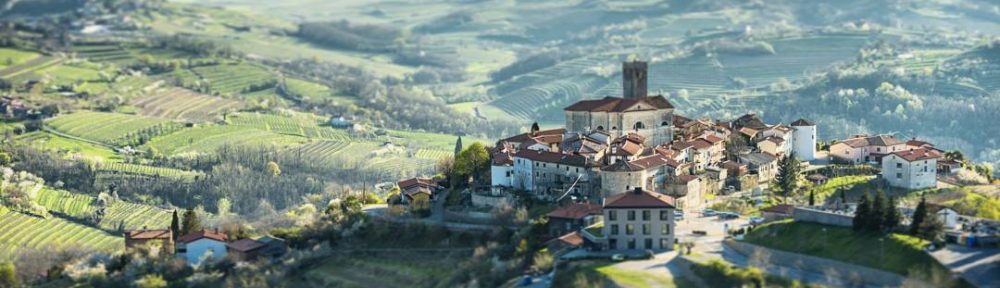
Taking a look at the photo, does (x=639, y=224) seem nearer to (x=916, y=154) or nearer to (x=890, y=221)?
(x=890, y=221)

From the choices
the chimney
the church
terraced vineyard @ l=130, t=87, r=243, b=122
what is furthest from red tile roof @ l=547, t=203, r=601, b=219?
terraced vineyard @ l=130, t=87, r=243, b=122

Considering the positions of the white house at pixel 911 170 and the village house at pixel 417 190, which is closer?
the white house at pixel 911 170

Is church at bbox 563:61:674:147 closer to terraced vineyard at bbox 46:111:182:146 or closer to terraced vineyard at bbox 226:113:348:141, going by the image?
terraced vineyard at bbox 226:113:348:141

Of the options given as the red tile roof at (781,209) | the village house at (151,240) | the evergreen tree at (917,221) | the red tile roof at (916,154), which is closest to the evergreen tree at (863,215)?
the evergreen tree at (917,221)

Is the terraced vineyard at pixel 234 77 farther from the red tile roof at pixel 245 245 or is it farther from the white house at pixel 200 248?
the white house at pixel 200 248

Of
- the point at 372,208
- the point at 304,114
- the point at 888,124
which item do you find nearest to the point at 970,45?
the point at 888,124

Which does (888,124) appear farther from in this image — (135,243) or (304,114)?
(135,243)
